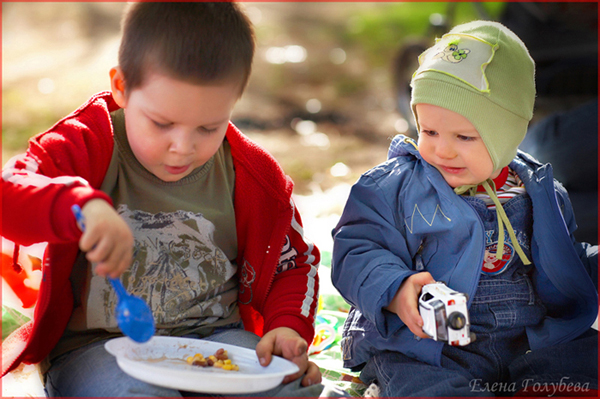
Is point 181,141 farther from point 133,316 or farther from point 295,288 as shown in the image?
point 295,288

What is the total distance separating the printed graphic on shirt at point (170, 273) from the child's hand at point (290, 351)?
14cm

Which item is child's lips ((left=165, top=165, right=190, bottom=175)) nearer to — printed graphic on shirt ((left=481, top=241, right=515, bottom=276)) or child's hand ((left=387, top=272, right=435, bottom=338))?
child's hand ((left=387, top=272, right=435, bottom=338))

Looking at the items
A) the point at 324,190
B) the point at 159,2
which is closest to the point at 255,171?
the point at 159,2

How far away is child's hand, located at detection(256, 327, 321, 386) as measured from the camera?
1111mm

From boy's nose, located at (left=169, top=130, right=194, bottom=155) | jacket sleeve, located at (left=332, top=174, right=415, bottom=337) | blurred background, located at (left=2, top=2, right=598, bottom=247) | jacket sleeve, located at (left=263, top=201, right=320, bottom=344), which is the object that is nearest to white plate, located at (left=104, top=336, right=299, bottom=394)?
jacket sleeve, located at (left=263, top=201, right=320, bottom=344)

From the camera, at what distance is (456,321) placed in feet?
3.48

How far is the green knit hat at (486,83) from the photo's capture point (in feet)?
3.89

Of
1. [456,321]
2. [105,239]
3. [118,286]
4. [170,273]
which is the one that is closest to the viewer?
[105,239]

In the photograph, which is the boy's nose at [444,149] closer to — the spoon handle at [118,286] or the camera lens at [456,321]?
the camera lens at [456,321]

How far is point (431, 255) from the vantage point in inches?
50.0

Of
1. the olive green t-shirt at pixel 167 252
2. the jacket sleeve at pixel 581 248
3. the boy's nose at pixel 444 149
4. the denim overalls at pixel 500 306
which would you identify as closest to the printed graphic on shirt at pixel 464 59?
the boy's nose at pixel 444 149

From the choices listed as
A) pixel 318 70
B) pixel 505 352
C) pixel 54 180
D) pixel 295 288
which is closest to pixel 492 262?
pixel 505 352

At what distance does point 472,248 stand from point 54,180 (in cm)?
79

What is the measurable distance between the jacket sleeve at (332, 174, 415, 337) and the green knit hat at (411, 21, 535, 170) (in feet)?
0.73
